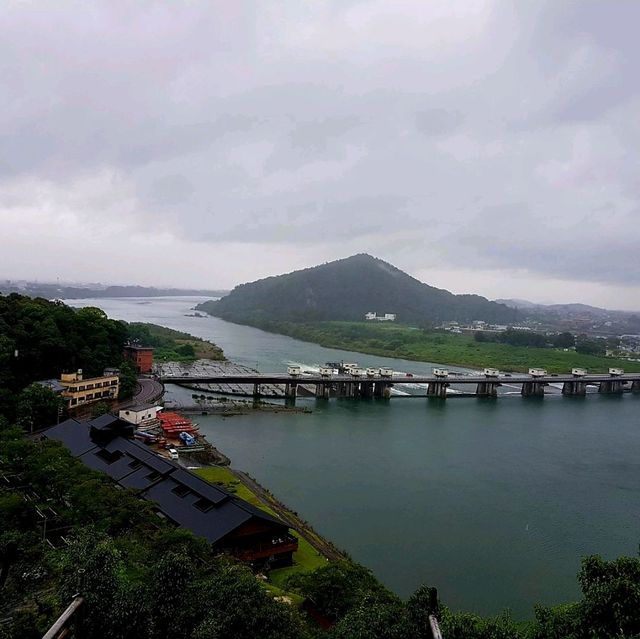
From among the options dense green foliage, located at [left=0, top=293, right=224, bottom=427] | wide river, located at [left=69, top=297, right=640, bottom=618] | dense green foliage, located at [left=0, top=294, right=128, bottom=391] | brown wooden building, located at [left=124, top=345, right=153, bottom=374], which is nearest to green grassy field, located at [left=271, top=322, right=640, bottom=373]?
wide river, located at [left=69, top=297, right=640, bottom=618]

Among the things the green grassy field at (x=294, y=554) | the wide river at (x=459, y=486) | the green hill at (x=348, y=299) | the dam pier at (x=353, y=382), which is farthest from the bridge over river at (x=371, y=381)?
the green hill at (x=348, y=299)

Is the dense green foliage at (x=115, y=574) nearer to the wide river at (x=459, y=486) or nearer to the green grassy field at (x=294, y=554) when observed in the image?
the green grassy field at (x=294, y=554)

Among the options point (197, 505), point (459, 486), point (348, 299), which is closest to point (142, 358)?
point (459, 486)

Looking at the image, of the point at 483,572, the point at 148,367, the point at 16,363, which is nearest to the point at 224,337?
the point at 148,367

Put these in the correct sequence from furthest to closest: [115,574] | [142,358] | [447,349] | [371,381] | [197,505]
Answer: [447,349]
[142,358]
[371,381]
[197,505]
[115,574]

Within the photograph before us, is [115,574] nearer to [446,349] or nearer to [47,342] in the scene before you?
[47,342]

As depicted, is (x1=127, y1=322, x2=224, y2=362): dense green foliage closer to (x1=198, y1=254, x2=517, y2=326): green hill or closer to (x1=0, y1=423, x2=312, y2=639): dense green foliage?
(x1=0, y1=423, x2=312, y2=639): dense green foliage
